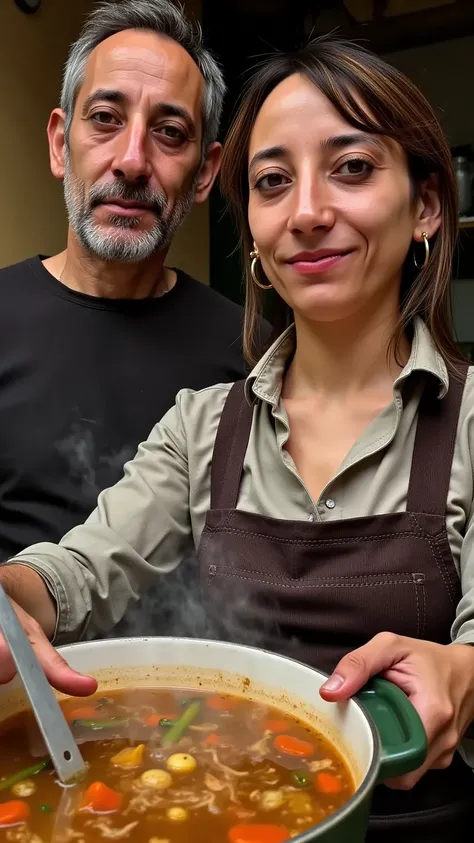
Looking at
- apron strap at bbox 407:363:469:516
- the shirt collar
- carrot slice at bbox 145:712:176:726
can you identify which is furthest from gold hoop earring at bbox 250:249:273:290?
carrot slice at bbox 145:712:176:726

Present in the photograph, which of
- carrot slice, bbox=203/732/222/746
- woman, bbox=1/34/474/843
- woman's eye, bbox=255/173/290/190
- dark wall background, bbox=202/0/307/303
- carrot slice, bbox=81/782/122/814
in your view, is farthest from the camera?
dark wall background, bbox=202/0/307/303

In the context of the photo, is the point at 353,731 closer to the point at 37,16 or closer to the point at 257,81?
the point at 257,81

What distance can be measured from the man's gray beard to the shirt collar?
60 cm

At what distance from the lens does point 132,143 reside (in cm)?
176

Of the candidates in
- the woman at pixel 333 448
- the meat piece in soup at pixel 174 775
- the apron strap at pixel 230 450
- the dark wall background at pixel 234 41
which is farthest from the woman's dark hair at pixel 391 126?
the dark wall background at pixel 234 41

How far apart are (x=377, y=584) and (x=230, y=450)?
36cm

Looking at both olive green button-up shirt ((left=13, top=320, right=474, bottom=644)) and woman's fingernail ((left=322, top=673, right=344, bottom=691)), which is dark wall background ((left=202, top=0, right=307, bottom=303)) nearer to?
olive green button-up shirt ((left=13, top=320, right=474, bottom=644))

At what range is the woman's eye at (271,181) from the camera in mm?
1197

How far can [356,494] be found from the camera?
1.17m

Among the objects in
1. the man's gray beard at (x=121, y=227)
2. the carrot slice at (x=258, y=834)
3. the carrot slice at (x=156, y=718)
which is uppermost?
the man's gray beard at (x=121, y=227)

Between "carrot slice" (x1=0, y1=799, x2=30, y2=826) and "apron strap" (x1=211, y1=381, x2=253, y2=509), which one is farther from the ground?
"apron strap" (x1=211, y1=381, x2=253, y2=509)

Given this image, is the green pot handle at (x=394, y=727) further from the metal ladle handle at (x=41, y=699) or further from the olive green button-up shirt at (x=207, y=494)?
the metal ladle handle at (x=41, y=699)

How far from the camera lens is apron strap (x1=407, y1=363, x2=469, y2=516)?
1096 mm

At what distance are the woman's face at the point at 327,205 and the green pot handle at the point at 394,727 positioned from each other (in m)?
0.60
